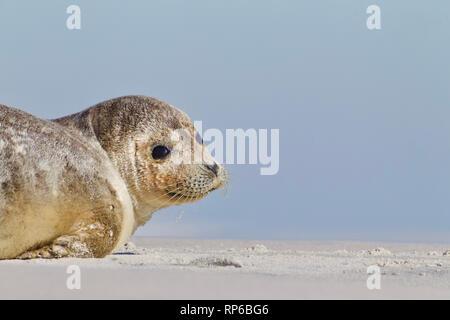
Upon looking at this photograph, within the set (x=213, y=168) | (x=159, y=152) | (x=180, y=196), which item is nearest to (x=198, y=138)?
(x=213, y=168)

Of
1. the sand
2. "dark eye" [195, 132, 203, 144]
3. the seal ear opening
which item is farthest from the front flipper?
"dark eye" [195, 132, 203, 144]

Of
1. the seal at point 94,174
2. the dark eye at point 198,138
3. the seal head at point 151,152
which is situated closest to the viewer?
the seal at point 94,174

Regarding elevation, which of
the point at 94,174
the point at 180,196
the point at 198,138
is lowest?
the point at 180,196

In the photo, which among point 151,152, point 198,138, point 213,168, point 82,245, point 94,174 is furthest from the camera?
point 198,138

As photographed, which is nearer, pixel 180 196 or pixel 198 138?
pixel 180 196

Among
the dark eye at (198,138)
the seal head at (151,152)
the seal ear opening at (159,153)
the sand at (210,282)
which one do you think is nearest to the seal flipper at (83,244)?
the sand at (210,282)

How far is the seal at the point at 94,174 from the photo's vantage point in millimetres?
7035

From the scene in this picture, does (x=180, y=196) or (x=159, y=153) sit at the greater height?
(x=159, y=153)

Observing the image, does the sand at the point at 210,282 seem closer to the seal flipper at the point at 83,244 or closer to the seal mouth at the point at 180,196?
the seal flipper at the point at 83,244

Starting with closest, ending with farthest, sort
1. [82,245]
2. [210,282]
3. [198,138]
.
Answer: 1. [210,282]
2. [82,245]
3. [198,138]

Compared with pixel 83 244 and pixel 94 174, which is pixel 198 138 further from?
pixel 83 244

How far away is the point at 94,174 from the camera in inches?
298
